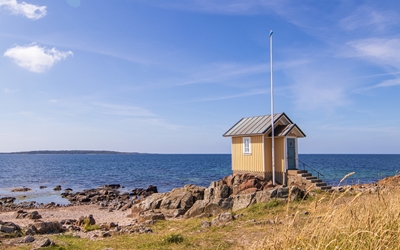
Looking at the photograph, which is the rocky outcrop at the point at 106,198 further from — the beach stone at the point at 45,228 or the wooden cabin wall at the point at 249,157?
the beach stone at the point at 45,228

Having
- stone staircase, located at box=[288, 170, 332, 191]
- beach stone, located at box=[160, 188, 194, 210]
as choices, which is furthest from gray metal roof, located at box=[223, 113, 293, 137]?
beach stone, located at box=[160, 188, 194, 210]

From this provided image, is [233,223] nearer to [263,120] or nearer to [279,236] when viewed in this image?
[279,236]

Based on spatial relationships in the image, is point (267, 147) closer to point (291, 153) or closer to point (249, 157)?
point (249, 157)

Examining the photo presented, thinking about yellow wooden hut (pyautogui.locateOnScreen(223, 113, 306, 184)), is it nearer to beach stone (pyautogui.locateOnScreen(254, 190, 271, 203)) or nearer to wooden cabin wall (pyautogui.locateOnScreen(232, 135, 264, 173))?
wooden cabin wall (pyautogui.locateOnScreen(232, 135, 264, 173))

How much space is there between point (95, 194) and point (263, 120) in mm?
23162

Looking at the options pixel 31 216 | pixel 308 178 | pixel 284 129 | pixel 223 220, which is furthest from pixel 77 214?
pixel 308 178

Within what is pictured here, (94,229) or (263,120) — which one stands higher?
(263,120)

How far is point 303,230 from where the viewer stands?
4984 millimetres

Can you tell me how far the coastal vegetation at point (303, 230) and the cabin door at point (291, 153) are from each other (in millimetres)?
4323

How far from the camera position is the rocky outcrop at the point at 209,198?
17.8 m

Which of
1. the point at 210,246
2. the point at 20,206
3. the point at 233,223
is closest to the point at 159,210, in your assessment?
the point at 233,223

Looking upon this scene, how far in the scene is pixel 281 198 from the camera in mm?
16203

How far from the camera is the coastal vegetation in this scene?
4785 mm

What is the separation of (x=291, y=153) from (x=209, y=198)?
6292mm
